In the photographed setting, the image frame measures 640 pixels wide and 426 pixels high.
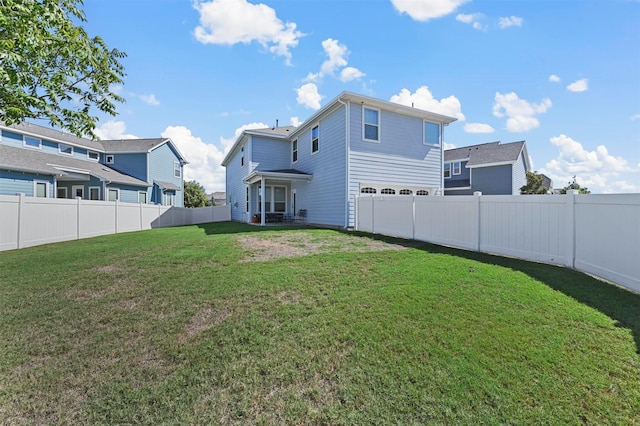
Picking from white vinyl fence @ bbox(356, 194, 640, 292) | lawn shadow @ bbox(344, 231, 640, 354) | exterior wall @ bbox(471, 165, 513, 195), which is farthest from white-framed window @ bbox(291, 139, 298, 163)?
exterior wall @ bbox(471, 165, 513, 195)

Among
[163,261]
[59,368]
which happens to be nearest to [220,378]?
[59,368]

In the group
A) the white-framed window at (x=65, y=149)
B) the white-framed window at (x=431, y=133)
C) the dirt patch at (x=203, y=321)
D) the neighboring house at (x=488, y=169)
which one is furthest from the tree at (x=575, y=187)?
the white-framed window at (x=65, y=149)

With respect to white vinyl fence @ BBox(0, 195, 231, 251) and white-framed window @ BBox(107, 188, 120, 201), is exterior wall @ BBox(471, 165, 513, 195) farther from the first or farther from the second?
white-framed window @ BBox(107, 188, 120, 201)

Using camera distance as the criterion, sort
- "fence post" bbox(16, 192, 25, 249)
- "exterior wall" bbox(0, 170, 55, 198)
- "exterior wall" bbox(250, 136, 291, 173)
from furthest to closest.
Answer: "exterior wall" bbox(250, 136, 291, 173), "exterior wall" bbox(0, 170, 55, 198), "fence post" bbox(16, 192, 25, 249)

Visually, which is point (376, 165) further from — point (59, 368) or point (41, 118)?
point (59, 368)

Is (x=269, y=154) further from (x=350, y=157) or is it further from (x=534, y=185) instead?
(x=534, y=185)

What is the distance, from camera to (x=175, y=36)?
30.6 feet

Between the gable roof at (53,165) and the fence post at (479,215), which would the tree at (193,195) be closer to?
the gable roof at (53,165)

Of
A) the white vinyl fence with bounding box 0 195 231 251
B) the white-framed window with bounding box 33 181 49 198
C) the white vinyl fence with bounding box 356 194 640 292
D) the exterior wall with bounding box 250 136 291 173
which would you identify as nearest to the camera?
the white vinyl fence with bounding box 356 194 640 292

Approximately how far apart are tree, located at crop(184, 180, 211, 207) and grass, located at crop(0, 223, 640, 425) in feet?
117

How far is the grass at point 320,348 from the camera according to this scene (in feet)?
7.51

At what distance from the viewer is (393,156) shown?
1397 cm

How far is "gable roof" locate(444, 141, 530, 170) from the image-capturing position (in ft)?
78.0

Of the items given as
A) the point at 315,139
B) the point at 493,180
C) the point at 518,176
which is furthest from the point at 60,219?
the point at 518,176
